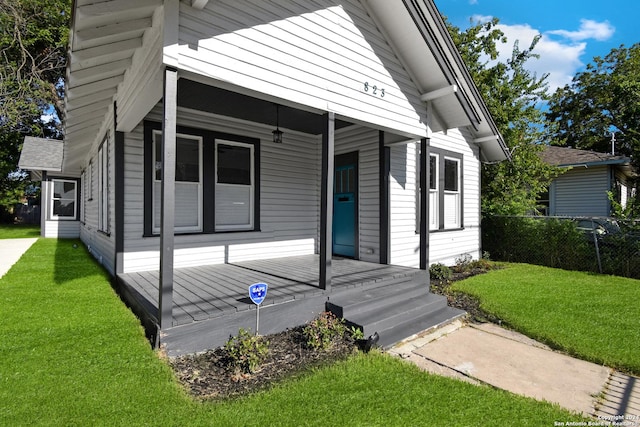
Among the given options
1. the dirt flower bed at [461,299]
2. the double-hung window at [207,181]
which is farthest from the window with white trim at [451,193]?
the double-hung window at [207,181]

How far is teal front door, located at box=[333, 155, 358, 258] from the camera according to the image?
22.1 feet

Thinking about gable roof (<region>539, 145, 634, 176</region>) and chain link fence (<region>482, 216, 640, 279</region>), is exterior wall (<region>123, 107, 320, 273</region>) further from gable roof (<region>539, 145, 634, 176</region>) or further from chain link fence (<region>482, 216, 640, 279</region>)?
gable roof (<region>539, 145, 634, 176</region>)

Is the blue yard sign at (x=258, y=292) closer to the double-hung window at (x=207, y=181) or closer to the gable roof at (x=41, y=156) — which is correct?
the double-hung window at (x=207, y=181)

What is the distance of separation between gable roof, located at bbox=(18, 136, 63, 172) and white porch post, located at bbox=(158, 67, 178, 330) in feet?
43.3

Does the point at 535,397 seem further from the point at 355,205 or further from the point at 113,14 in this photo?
the point at 113,14

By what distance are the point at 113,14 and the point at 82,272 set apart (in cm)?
517

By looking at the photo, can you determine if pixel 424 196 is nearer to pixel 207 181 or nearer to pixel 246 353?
pixel 207 181

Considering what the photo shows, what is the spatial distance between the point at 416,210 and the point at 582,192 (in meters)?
11.2

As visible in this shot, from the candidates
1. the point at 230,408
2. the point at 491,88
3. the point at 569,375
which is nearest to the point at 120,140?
the point at 230,408

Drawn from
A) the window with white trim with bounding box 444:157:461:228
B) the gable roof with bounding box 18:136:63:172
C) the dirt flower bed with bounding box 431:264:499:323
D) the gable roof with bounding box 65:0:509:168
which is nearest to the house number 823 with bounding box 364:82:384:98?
the gable roof with bounding box 65:0:509:168

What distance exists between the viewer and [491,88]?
11109mm

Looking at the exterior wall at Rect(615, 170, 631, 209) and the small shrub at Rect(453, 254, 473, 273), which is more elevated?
the exterior wall at Rect(615, 170, 631, 209)

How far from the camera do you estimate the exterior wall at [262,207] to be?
16.8 feet

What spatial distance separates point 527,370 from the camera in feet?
10.5
